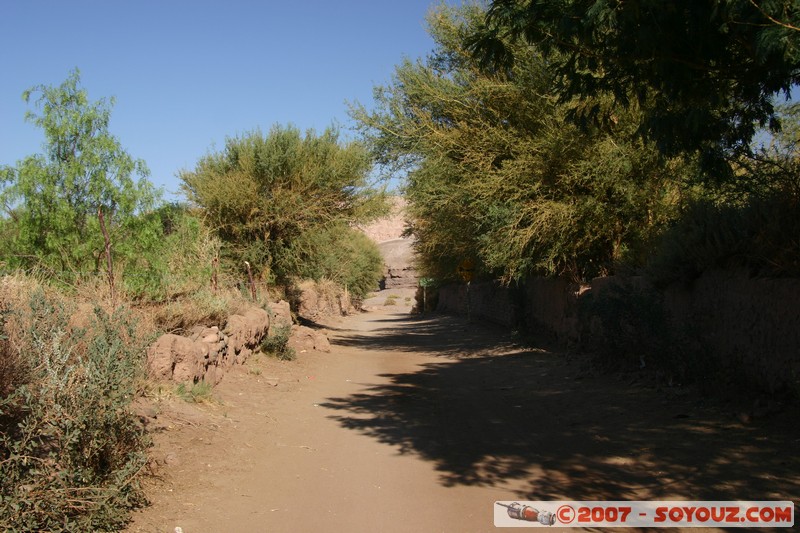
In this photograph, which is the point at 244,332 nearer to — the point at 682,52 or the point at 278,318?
the point at 278,318

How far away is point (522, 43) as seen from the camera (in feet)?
51.1

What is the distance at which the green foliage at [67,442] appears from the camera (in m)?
4.46

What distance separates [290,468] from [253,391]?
4212 mm

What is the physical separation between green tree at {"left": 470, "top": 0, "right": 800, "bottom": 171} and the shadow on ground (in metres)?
3.43

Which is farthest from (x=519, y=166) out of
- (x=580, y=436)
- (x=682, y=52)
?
(x=580, y=436)

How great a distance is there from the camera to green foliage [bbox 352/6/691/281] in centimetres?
1512

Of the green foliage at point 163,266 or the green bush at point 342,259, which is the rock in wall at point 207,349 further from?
the green bush at point 342,259

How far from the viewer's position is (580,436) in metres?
8.43

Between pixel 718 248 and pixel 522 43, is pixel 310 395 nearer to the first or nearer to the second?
pixel 718 248

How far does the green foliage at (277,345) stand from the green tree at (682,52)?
8181 mm

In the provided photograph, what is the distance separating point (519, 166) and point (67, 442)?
42.4 ft

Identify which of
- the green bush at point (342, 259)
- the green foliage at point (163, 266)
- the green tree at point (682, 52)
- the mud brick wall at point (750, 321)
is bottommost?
the mud brick wall at point (750, 321)

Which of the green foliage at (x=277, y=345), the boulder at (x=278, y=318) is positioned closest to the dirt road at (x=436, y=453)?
the green foliage at (x=277, y=345)

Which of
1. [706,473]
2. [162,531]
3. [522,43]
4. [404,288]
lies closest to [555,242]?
[522,43]
